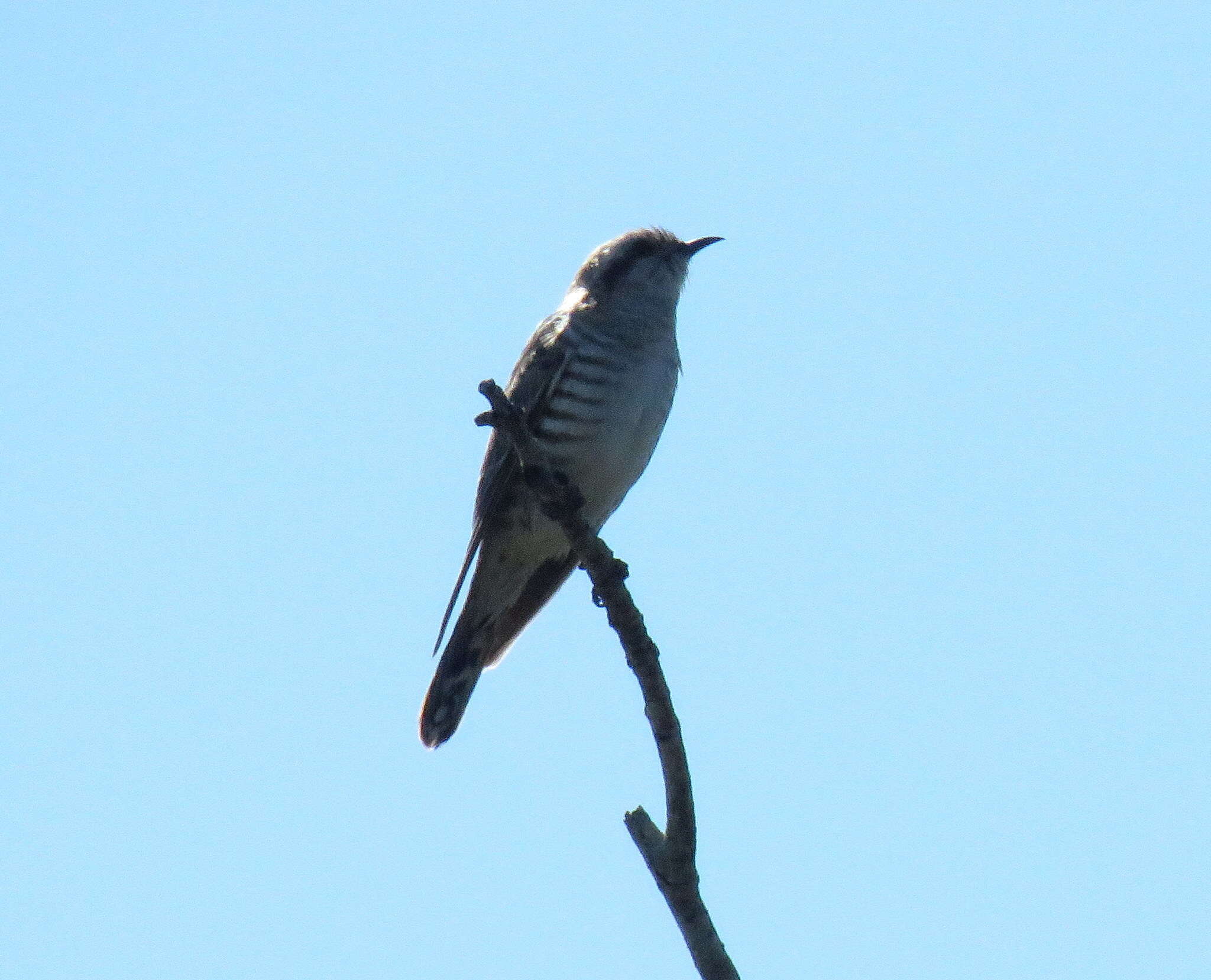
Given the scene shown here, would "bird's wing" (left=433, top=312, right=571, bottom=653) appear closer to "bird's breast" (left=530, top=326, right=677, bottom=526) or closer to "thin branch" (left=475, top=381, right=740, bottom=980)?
"bird's breast" (left=530, top=326, right=677, bottom=526)

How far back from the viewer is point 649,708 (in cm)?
457

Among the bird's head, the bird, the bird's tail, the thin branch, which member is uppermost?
the bird's head

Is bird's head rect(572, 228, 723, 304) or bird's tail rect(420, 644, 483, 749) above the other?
bird's head rect(572, 228, 723, 304)

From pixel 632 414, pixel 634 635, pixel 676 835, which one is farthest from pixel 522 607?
pixel 676 835

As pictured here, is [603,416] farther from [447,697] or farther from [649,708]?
[649,708]

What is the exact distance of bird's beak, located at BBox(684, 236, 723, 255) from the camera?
9.50m

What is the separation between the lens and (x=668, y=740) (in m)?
4.46

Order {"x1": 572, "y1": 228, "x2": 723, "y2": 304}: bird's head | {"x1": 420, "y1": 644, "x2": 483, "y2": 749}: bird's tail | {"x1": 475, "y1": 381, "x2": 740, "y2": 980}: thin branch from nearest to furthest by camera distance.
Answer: {"x1": 475, "y1": 381, "x2": 740, "y2": 980}: thin branch, {"x1": 420, "y1": 644, "x2": 483, "y2": 749}: bird's tail, {"x1": 572, "y1": 228, "x2": 723, "y2": 304}: bird's head

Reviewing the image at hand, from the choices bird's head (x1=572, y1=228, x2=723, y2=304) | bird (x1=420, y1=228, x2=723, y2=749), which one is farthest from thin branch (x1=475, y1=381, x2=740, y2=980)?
bird's head (x1=572, y1=228, x2=723, y2=304)

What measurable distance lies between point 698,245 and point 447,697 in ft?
11.9

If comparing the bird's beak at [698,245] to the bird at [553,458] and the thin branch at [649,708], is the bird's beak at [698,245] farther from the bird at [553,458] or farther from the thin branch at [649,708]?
the thin branch at [649,708]

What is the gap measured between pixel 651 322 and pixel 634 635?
387 cm

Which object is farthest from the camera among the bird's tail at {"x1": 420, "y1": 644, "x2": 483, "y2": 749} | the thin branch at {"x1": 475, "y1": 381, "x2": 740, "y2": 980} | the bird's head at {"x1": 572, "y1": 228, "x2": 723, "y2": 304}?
the bird's head at {"x1": 572, "y1": 228, "x2": 723, "y2": 304}

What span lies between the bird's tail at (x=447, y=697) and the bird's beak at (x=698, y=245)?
Answer: 3.20 m
